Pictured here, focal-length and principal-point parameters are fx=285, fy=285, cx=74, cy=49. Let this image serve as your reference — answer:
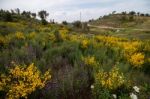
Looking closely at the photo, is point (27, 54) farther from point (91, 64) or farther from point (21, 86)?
point (21, 86)

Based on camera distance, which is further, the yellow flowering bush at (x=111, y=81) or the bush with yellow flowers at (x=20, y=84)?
the yellow flowering bush at (x=111, y=81)

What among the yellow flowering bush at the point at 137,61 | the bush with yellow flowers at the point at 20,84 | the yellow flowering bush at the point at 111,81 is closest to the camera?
the bush with yellow flowers at the point at 20,84

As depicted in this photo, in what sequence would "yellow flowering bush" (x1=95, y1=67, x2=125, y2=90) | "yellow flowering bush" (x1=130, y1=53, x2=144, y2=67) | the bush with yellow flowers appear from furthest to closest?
"yellow flowering bush" (x1=130, y1=53, x2=144, y2=67) → "yellow flowering bush" (x1=95, y1=67, x2=125, y2=90) → the bush with yellow flowers

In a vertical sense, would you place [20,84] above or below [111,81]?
above

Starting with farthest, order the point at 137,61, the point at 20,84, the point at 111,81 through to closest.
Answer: the point at 137,61 < the point at 111,81 < the point at 20,84

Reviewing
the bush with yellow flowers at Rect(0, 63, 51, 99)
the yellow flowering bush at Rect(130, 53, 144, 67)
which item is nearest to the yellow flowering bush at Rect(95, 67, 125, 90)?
the bush with yellow flowers at Rect(0, 63, 51, 99)

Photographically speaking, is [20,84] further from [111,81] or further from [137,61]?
[137,61]

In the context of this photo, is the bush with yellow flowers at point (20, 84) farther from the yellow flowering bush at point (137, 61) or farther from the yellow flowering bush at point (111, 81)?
the yellow flowering bush at point (137, 61)

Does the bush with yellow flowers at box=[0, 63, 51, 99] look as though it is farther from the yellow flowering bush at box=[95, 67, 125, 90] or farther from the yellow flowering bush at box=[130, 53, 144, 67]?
the yellow flowering bush at box=[130, 53, 144, 67]

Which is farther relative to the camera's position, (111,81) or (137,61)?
(137,61)

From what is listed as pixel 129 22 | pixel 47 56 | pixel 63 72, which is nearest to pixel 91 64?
pixel 63 72

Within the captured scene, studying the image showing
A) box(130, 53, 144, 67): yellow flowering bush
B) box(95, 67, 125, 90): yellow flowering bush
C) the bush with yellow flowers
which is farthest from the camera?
box(130, 53, 144, 67): yellow flowering bush

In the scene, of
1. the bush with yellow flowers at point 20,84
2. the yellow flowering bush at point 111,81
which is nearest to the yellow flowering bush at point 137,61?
the yellow flowering bush at point 111,81

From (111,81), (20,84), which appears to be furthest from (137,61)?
(20,84)
